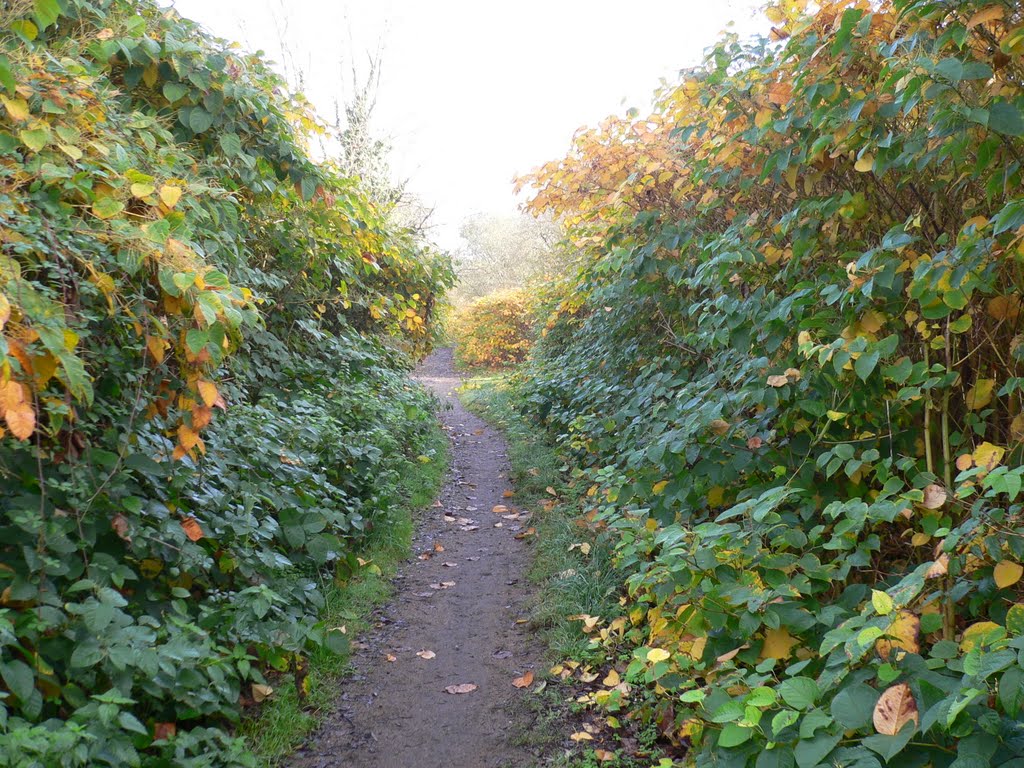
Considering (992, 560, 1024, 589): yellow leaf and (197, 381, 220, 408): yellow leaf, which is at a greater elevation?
(197, 381, 220, 408): yellow leaf

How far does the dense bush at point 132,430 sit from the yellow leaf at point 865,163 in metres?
2.73

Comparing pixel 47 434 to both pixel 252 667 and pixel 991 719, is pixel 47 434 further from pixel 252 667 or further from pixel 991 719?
pixel 991 719

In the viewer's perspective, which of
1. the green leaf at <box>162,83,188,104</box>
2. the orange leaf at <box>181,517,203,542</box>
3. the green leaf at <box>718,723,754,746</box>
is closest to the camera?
the green leaf at <box>718,723,754,746</box>

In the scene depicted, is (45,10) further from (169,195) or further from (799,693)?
(799,693)

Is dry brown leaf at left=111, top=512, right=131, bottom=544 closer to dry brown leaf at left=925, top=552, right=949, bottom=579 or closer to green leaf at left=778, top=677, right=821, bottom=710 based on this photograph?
green leaf at left=778, top=677, right=821, bottom=710

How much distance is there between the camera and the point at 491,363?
21.3 m

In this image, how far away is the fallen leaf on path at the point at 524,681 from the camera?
11.7 ft

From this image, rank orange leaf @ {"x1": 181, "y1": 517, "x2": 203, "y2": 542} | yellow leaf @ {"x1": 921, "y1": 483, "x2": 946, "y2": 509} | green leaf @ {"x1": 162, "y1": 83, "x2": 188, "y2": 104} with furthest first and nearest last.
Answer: green leaf @ {"x1": 162, "y1": 83, "x2": 188, "y2": 104} < orange leaf @ {"x1": 181, "y1": 517, "x2": 203, "y2": 542} < yellow leaf @ {"x1": 921, "y1": 483, "x2": 946, "y2": 509}

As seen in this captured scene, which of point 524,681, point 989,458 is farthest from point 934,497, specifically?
point 524,681

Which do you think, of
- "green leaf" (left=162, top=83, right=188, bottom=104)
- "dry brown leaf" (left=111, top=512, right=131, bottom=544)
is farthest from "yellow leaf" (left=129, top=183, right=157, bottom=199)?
"green leaf" (left=162, top=83, right=188, bottom=104)

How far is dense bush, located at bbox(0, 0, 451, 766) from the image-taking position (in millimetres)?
2250

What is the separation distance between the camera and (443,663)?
385 centimetres

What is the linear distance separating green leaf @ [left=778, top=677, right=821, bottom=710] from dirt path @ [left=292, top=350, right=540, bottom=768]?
145 cm

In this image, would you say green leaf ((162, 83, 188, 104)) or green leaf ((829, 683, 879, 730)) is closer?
green leaf ((829, 683, 879, 730))
